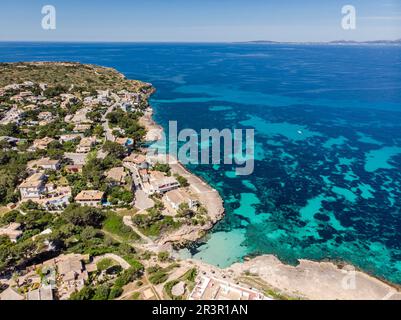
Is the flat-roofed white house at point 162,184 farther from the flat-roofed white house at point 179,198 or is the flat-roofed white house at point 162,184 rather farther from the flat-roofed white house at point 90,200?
the flat-roofed white house at point 90,200

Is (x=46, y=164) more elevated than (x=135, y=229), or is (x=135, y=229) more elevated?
(x=46, y=164)

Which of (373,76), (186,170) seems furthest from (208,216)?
(373,76)

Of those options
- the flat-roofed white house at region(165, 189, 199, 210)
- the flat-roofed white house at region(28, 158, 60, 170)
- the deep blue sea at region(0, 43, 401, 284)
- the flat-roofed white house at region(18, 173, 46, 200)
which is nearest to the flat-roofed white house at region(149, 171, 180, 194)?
the flat-roofed white house at region(165, 189, 199, 210)

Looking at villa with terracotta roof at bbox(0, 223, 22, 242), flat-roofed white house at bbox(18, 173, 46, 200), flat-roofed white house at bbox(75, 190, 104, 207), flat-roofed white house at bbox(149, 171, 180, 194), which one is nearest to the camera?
villa with terracotta roof at bbox(0, 223, 22, 242)

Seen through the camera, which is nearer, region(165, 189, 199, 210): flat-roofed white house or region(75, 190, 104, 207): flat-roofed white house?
region(165, 189, 199, 210): flat-roofed white house

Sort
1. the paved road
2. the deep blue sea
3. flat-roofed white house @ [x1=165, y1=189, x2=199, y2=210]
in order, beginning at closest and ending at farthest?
the paved road, the deep blue sea, flat-roofed white house @ [x1=165, y1=189, x2=199, y2=210]

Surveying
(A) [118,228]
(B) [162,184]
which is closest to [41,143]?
(B) [162,184]

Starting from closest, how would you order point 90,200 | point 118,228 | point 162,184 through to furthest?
point 118,228, point 90,200, point 162,184

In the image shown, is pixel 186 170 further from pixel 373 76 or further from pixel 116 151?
pixel 373 76

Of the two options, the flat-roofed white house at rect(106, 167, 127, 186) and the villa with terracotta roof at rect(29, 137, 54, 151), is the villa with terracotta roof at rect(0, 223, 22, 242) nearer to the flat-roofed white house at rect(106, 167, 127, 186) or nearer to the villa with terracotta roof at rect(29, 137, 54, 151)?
the flat-roofed white house at rect(106, 167, 127, 186)

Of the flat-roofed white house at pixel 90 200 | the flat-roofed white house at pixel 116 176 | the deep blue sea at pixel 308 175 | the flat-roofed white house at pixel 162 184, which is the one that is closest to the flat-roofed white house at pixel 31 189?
the flat-roofed white house at pixel 90 200

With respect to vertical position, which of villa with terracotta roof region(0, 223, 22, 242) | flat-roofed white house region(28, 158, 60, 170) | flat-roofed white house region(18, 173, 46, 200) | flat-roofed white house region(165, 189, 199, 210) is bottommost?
villa with terracotta roof region(0, 223, 22, 242)

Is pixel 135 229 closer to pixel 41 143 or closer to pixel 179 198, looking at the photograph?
pixel 179 198
